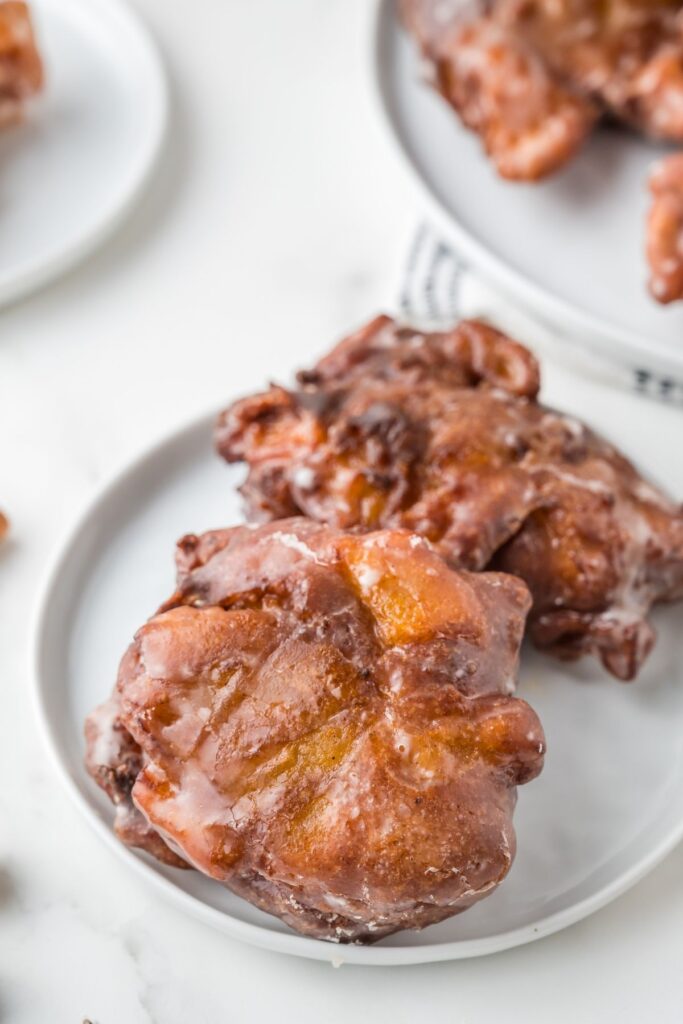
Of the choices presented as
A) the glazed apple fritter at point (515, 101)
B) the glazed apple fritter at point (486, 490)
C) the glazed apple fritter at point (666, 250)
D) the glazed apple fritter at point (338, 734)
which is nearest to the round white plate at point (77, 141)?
the glazed apple fritter at point (515, 101)

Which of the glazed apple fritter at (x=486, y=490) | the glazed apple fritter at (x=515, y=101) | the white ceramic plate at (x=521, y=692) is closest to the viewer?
the white ceramic plate at (x=521, y=692)

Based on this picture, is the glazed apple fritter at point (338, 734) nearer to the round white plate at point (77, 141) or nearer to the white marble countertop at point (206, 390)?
the white marble countertop at point (206, 390)

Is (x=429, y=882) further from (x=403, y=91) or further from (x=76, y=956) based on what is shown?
(x=403, y=91)

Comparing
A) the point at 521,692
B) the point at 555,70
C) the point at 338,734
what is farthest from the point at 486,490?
the point at 555,70

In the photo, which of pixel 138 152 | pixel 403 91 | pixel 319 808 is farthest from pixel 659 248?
pixel 319 808

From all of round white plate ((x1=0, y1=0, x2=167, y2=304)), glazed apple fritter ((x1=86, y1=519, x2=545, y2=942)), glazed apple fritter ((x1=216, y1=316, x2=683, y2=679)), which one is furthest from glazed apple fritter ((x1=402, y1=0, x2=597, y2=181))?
glazed apple fritter ((x1=86, y1=519, x2=545, y2=942))

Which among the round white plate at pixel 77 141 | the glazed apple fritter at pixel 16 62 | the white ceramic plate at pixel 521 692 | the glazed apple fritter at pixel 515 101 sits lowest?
the white ceramic plate at pixel 521 692
